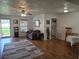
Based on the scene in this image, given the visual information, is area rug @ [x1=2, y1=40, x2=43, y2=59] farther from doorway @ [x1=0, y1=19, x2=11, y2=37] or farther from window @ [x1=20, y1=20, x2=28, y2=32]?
window @ [x1=20, y1=20, x2=28, y2=32]

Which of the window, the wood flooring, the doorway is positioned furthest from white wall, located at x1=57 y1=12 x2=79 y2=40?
the doorway

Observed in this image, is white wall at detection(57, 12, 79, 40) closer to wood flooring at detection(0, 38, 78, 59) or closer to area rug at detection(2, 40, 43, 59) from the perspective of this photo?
wood flooring at detection(0, 38, 78, 59)

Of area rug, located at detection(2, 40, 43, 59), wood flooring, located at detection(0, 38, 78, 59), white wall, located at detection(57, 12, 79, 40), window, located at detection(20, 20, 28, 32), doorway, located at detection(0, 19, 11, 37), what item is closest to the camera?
area rug, located at detection(2, 40, 43, 59)

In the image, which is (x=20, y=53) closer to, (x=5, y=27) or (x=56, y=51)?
(x=56, y=51)

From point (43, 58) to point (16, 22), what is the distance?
9.31 meters

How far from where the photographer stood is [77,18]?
9.55 meters

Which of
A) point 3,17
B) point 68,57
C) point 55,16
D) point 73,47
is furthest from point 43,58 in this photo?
point 3,17

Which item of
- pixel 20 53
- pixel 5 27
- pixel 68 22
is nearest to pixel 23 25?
pixel 5 27

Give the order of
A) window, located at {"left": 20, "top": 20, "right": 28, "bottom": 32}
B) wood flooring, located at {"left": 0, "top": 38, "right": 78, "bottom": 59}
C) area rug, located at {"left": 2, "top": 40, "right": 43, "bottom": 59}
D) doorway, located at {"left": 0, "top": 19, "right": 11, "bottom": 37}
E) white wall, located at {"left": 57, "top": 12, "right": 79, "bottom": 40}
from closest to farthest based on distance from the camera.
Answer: area rug, located at {"left": 2, "top": 40, "right": 43, "bottom": 59} < wood flooring, located at {"left": 0, "top": 38, "right": 78, "bottom": 59} < white wall, located at {"left": 57, "top": 12, "right": 79, "bottom": 40} < doorway, located at {"left": 0, "top": 19, "right": 11, "bottom": 37} < window, located at {"left": 20, "top": 20, "right": 28, "bottom": 32}

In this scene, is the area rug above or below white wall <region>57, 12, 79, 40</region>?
below

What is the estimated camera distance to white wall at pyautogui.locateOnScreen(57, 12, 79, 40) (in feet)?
31.9

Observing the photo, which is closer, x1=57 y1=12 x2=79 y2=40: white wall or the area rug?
the area rug

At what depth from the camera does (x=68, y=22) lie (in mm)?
10773

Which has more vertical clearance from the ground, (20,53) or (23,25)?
(23,25)
